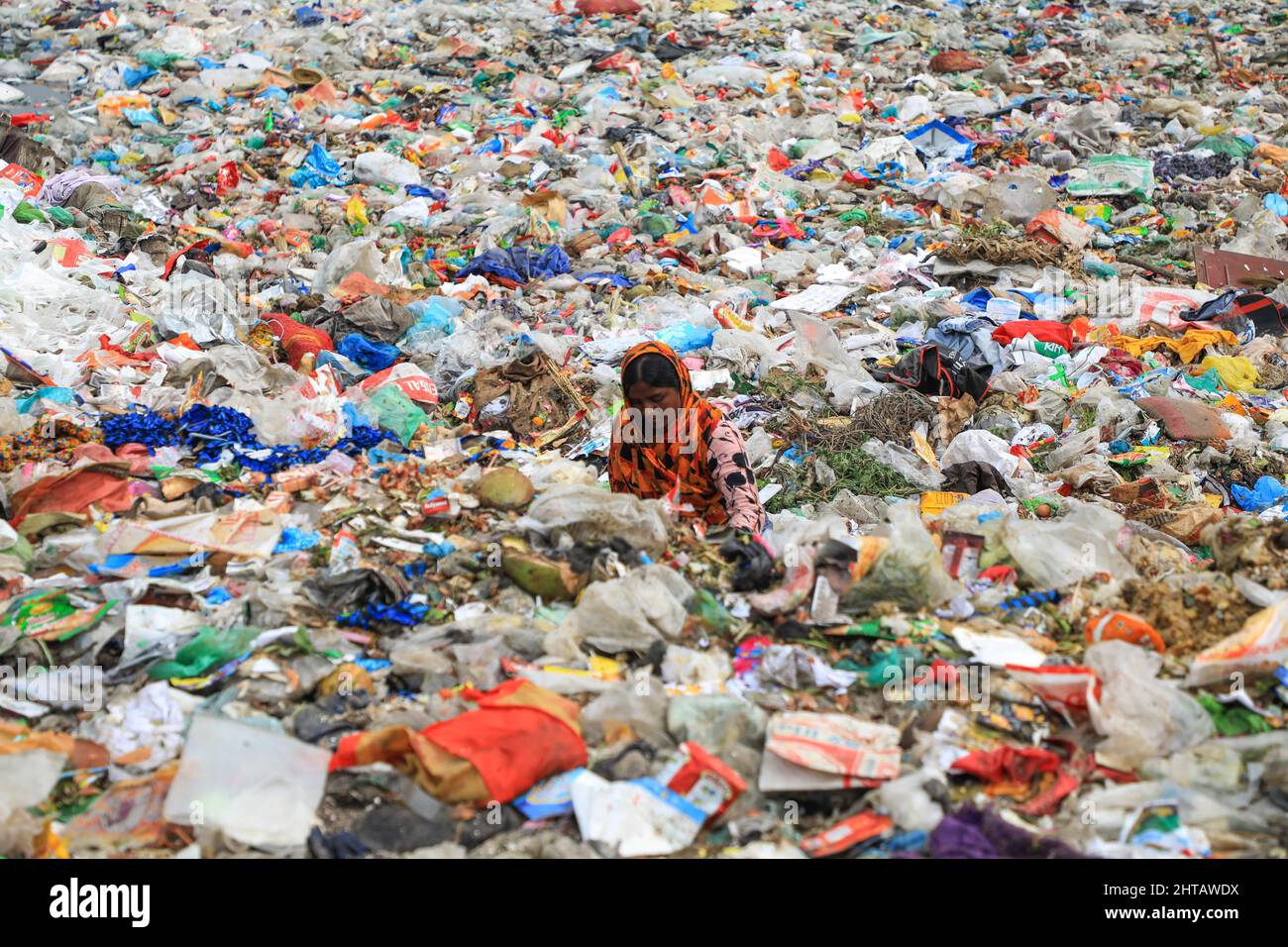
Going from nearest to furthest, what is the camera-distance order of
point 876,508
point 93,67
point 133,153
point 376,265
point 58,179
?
point 876,508 → point 376,265 → point 58,179 → point 133,153 → point 93,67

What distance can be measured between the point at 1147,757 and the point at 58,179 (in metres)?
8.11

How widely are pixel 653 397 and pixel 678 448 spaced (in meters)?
Result: 0.25

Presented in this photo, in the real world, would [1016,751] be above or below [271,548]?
above

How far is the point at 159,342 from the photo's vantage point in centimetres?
578

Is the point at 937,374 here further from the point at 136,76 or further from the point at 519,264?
the point at 136,76

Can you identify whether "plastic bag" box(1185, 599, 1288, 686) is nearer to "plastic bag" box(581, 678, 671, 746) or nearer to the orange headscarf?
"plastic bag" box(581, 678, 671, 746)

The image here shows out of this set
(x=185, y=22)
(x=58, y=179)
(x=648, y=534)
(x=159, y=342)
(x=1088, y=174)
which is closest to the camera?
(x=648, y=534)

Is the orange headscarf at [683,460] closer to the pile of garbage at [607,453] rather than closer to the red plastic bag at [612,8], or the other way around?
the pile of garbage at [607,453]

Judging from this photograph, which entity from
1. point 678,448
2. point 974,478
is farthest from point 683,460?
point 974,478

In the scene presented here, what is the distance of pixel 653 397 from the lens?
4117 millimetres

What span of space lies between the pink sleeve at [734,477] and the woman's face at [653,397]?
0.22 meters

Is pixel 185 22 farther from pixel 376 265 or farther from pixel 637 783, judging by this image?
pixel 637 783

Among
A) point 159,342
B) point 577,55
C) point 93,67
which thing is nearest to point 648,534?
point 159,342

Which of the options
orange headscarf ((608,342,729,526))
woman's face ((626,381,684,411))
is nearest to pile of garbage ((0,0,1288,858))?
orange headscarf ((608,342,729,526))
